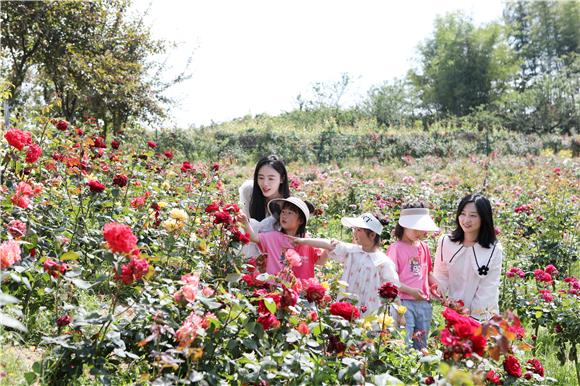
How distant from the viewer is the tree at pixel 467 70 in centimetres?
3206

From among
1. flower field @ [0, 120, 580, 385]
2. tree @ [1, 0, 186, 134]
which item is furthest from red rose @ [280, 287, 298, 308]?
tree @ [1, 0, 186, 134]

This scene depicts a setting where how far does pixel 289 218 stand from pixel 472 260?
3.67 ft

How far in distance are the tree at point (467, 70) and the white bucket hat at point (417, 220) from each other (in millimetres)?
29459

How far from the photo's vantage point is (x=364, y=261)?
9.96ft

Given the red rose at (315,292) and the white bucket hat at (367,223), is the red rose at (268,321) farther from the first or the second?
the white bucket hat at (367,223)

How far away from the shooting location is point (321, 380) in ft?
6.08

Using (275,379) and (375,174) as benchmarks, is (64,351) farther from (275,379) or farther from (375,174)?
(375,174)

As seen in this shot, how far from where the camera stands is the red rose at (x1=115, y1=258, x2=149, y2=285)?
5.78ft

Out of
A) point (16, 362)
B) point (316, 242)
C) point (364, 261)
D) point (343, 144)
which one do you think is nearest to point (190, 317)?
point (16, 362)

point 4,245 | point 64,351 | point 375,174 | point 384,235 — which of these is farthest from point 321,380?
point 375,174

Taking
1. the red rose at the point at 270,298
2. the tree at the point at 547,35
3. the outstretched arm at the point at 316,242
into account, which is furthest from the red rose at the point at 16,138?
the tree at the point at 547,35

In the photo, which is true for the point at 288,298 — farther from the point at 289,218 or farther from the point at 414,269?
the point at 414,269

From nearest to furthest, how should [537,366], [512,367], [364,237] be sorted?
[512,367] < [537,366] < [364,237]

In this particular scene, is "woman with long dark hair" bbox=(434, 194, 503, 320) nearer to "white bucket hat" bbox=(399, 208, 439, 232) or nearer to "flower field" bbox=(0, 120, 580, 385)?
"white bucket hat" bbox=(399, 208, 439, 232)
